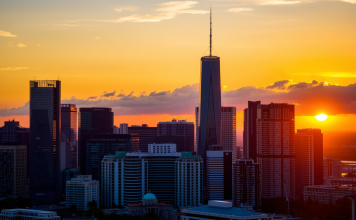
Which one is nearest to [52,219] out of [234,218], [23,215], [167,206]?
[23,215]

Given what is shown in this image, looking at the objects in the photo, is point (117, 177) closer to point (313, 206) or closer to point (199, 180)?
point (199, 180)

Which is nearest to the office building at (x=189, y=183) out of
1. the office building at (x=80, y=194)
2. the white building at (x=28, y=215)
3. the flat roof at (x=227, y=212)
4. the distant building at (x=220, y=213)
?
the office building at (x=80, y=194)

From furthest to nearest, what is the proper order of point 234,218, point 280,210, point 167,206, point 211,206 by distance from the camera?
point 280,210 < point 167,206 < point 211,206 < point 234,218

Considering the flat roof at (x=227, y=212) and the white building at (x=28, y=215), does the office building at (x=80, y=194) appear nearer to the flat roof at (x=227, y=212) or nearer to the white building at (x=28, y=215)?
the white building at (x=28, y=215)

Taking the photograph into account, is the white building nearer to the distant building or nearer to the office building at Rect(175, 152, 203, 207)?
the distant building

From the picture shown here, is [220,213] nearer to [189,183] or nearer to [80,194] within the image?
[189,183]

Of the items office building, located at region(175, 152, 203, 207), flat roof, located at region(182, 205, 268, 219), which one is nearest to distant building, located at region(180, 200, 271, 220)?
flat roof, located at region(182, 205, 268, 219)
